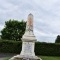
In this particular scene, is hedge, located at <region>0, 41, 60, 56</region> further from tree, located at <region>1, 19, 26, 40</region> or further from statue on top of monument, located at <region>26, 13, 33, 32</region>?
tree, located at <region>1, 19, 26, 40</region>

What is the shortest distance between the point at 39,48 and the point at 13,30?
92.2 feet

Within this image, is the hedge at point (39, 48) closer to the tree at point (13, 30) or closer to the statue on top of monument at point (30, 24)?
the statue on top of monument at point (30, 24)

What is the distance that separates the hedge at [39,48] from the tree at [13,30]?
23.6m

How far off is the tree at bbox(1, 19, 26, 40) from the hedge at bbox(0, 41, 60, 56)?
23.6m

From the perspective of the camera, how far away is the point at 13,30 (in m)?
70.4

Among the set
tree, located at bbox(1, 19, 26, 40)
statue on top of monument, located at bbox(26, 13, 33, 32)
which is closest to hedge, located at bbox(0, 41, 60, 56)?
statue on top of monument, located at bbox(26, 13, 33, 32)

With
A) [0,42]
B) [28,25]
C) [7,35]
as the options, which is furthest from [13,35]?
[28,25]

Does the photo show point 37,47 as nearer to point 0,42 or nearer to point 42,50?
point 42,50

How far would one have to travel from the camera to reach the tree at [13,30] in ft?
224

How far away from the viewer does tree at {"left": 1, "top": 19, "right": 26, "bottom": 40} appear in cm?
6831

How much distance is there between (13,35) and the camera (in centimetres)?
6844

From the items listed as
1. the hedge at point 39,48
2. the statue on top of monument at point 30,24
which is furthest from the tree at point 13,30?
the statue on top of monument at point 30,24

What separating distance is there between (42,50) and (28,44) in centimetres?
1918

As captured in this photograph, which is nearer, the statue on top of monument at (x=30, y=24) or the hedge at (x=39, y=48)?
the statue on top of monument at (x=30, y=24)
